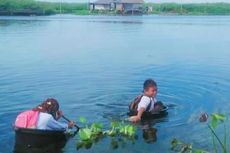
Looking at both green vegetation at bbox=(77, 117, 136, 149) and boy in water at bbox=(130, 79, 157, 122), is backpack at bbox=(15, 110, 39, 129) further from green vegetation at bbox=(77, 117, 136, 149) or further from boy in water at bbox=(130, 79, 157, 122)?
boy in water at bbox=(130, 79, 157, 122)

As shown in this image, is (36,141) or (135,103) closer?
(36,141)

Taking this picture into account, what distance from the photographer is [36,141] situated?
1166 cm

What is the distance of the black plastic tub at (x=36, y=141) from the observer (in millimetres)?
11461

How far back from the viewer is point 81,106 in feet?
53.7

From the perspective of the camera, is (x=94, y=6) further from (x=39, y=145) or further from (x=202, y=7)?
(x=39, y=145)

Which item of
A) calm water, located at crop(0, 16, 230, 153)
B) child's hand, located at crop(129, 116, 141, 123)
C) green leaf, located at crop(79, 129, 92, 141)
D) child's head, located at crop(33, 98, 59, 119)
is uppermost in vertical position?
child's head, located at crop(33, 98, 59, 119)

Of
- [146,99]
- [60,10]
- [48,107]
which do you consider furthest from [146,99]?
[60,10]

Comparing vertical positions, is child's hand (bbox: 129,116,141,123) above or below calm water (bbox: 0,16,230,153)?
above

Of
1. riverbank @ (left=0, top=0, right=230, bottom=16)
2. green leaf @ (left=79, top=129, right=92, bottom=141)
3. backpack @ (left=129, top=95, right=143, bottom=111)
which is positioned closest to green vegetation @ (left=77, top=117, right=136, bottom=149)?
green leaf @ (left=79, top=129, right=92, bottom=141)

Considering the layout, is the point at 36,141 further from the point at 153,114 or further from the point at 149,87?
the point at 153,114

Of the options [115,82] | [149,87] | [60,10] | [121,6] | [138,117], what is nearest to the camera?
[149,87]

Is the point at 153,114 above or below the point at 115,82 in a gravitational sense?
above

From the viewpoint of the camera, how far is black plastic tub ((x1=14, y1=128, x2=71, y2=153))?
37.6ft

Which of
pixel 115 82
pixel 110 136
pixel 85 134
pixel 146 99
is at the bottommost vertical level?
pixel 115 82
